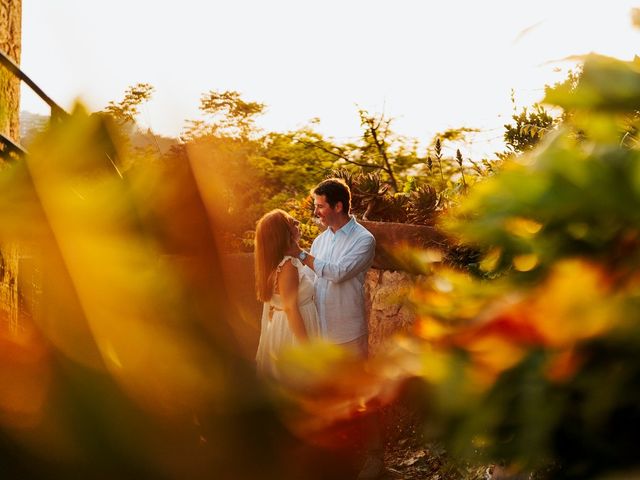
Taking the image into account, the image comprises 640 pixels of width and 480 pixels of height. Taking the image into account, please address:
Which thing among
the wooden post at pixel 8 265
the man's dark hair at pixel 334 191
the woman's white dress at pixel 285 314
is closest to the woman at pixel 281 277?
the woman's white dress at pixel 285 314

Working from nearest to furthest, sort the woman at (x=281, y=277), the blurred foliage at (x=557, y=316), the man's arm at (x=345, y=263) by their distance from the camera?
the blurred foliage at (x=557, y=316), the woman at (x=281, y=277), the man's arm at (x=345, y=263)

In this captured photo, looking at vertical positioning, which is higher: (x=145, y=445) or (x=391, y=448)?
(x=145, y=445)

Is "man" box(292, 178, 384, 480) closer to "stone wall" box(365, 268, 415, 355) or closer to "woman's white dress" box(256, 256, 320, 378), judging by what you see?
"woman's white dress" box(256, 256, 320, 378)

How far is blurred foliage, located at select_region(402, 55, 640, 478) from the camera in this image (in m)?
0.42

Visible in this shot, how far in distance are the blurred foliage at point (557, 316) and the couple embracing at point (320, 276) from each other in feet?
15.9

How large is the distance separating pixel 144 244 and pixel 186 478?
0.53 feet

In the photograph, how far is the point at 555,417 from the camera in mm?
447

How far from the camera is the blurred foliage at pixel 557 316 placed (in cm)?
42

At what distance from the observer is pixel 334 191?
595 cm

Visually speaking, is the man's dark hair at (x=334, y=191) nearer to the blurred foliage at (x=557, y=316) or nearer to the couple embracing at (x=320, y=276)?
the couple embracing at (x=320, y=276)

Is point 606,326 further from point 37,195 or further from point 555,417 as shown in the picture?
point 37,195

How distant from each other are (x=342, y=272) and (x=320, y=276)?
17 centimetres

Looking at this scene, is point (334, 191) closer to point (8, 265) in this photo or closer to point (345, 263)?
point (345, 263)

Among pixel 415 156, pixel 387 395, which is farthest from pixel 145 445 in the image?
pixel 415 156
